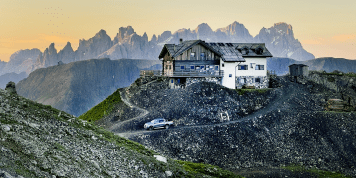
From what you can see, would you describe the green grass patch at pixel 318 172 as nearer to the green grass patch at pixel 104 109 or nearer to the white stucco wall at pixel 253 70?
the white stucco wall at pixel 253 70

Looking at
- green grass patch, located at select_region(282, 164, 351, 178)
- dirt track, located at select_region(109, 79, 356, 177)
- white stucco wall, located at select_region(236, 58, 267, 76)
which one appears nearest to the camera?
green grass patch, located at select_region(282, 164, 351, 178)

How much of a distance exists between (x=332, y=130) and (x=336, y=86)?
155ft

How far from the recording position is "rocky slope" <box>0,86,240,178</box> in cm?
2044

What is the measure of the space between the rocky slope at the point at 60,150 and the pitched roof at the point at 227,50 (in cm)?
4591

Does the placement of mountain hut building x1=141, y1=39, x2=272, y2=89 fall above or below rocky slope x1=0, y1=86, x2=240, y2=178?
above

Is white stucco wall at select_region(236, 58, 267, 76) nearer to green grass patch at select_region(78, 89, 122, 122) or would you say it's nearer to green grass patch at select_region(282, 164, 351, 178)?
green grass patch at select_region(78, 89, 122, 122)

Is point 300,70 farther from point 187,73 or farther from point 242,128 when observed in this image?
point 242,128

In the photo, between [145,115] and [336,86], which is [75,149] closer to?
[145,115]

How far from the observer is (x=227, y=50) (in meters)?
82.5

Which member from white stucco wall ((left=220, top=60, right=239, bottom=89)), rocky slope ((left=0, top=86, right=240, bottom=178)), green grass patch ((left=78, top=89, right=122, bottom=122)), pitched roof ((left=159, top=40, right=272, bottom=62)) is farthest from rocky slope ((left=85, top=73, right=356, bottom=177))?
rocky slope ((left=0, top=86, right=240, bottom=178))

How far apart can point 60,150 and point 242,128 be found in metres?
39.4

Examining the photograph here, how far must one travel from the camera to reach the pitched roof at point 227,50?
77312 millimetres

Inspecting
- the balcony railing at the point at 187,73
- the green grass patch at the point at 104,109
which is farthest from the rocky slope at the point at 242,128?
the balcony railing at the point at 187,73

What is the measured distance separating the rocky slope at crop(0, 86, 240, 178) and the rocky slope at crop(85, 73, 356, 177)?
18.6 m
